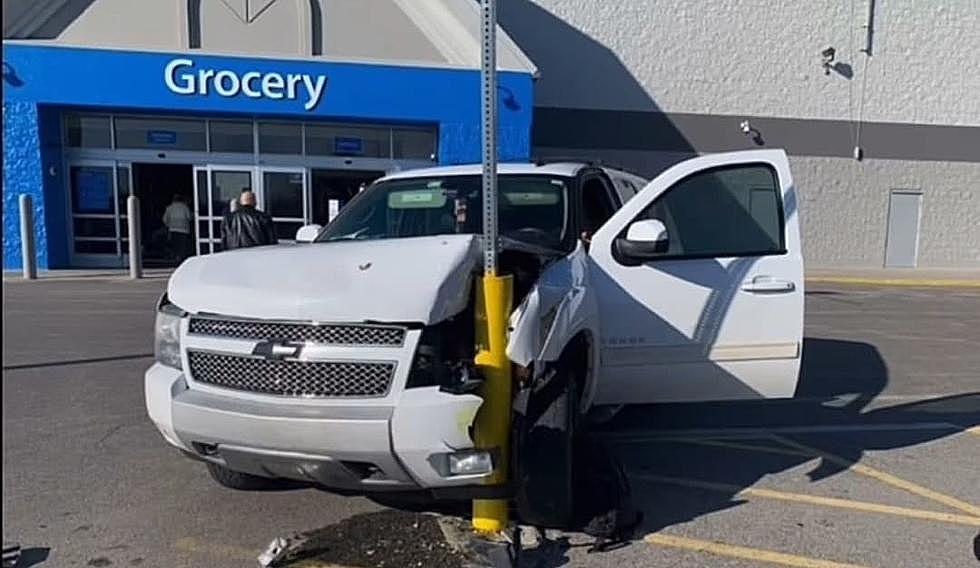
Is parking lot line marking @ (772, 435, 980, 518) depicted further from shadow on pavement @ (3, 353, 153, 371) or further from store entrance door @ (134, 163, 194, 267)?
store entrance door @ (134, 163, 194, 267)

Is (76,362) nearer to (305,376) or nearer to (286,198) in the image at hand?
(305,376)

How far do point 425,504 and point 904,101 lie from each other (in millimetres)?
23789

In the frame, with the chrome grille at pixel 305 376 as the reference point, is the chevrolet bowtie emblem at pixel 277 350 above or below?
above

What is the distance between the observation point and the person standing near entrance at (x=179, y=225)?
1812 centimetres

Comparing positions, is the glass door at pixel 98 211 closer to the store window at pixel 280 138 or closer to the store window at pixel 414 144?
the store window at pixel 280 138

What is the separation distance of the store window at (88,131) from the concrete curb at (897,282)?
17342 mm

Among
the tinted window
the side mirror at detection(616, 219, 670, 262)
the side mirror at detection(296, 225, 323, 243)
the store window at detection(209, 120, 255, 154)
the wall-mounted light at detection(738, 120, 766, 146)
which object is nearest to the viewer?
the side mirror at detection(616, 219, 670, 262)

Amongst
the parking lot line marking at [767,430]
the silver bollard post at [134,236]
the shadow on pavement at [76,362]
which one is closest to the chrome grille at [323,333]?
the parking lot line marking at [767,430]

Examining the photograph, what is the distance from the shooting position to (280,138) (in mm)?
18266

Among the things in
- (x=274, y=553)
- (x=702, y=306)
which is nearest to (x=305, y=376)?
(x=274, y=553)

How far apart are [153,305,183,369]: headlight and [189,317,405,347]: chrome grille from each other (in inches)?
14.8

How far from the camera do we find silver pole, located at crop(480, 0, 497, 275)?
11.3 ft

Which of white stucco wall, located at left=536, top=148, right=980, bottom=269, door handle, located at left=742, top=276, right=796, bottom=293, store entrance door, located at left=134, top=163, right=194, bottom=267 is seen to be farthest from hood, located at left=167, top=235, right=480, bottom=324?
white stucco wall, located at left=536, top=148, right=980, bottom=269

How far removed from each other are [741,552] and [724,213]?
7.29ft
